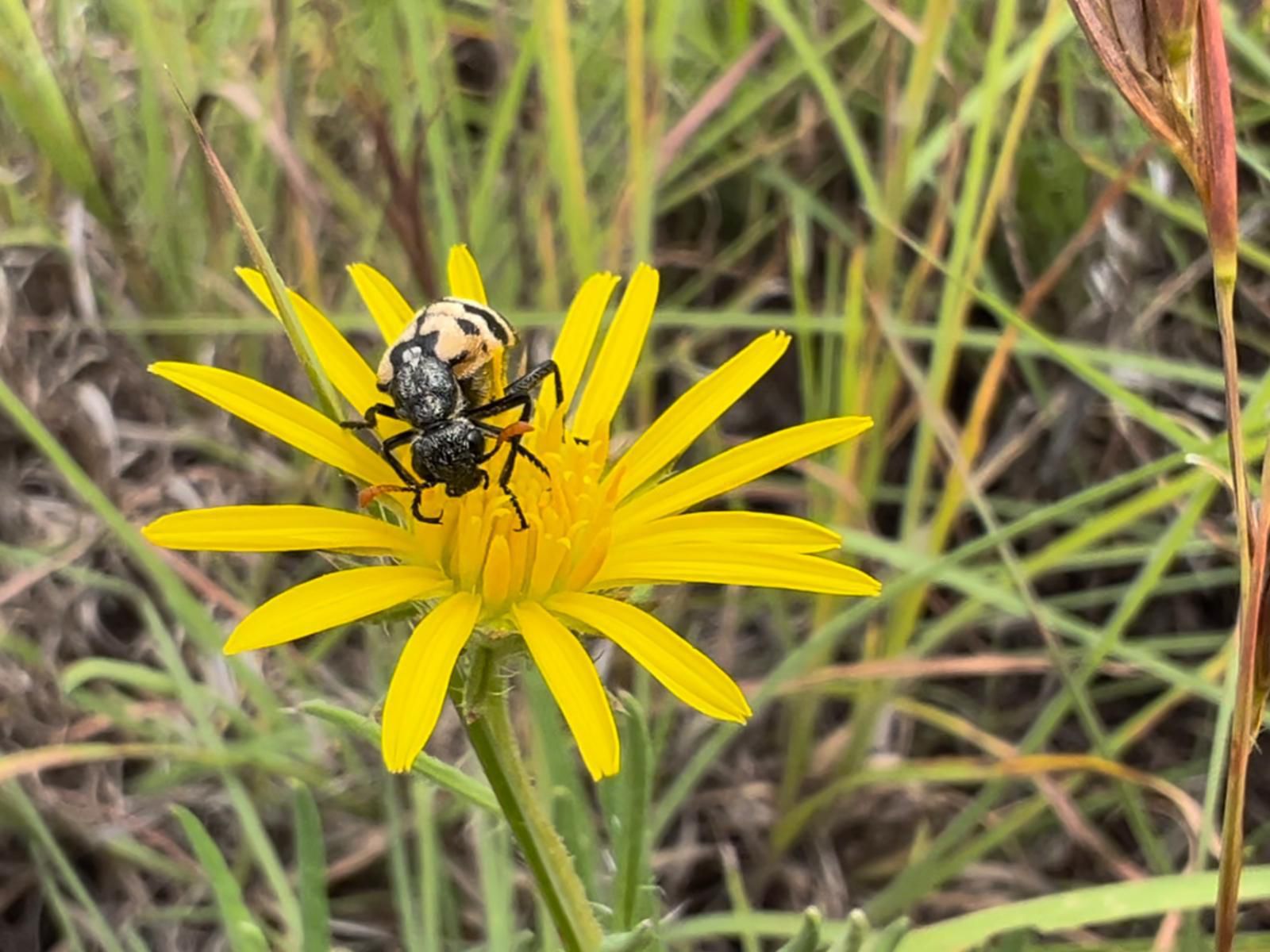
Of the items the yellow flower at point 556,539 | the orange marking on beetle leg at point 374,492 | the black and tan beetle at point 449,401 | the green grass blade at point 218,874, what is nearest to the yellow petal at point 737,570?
the yellow flower at point 556,539

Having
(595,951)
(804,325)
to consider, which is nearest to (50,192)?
(804,325)

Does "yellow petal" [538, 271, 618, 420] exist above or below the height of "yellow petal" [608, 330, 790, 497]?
above

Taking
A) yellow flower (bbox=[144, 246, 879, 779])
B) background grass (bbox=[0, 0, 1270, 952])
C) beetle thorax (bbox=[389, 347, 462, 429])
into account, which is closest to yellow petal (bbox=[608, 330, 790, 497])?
yellow flower (bbox=[144, 246, 879, 779])

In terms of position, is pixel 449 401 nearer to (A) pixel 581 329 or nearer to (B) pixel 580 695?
(A) pixel 581 329

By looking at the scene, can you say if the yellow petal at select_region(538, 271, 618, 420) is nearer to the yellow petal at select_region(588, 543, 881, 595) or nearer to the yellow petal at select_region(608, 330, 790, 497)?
the yellow petal at select_region(608, 330, 790, 497)

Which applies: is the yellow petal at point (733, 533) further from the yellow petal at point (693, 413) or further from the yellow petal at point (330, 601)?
the yellow petal at point (330, 601)

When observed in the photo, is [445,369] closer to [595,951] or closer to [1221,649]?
[595,951]

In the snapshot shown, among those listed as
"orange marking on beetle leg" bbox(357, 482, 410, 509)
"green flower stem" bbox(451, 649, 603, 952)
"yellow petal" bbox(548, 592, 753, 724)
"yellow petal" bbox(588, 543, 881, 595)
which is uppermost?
"orange marking on beetle leg" bbox(357, 482, 410, 509)
